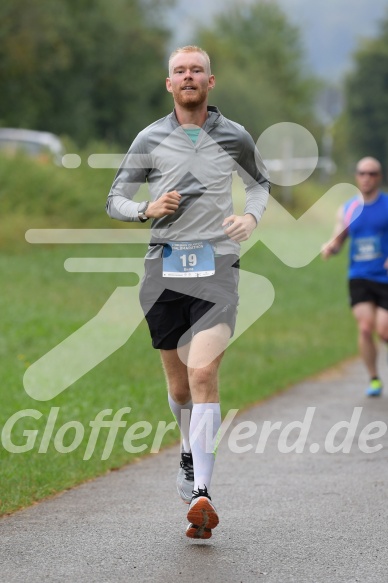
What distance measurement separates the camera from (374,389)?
12.9 meters

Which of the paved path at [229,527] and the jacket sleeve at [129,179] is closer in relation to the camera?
the paved path at [229,527]

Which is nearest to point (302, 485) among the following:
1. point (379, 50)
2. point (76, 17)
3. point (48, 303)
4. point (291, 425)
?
point (291, 425)

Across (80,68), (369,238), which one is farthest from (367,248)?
(80,68)

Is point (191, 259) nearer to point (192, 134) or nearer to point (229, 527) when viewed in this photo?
point (192, 134)

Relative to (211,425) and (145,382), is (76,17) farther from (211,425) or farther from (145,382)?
(211,425)

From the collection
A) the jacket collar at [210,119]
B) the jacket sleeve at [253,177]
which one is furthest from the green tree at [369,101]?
the jacket collar at [210,119]

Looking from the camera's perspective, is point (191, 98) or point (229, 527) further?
point (229, 527)

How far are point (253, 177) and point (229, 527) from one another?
1.81 metres

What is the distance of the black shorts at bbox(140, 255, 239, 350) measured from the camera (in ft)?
21.8

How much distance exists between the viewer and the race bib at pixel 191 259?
259 inches

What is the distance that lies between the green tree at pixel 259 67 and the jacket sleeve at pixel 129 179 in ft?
187

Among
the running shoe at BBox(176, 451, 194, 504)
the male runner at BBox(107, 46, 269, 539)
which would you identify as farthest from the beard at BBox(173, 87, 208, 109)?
the running shoe at BBox(176, 451, 194, 504)

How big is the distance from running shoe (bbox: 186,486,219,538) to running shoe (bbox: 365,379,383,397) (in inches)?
271

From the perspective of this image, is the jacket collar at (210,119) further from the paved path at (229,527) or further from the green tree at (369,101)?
the green tree at (369,101)
